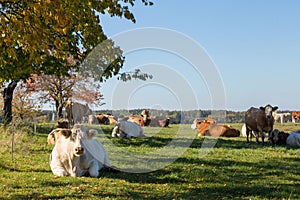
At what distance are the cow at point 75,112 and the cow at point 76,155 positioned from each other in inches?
639

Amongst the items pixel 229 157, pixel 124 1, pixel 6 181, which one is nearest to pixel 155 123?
pixel 229 157

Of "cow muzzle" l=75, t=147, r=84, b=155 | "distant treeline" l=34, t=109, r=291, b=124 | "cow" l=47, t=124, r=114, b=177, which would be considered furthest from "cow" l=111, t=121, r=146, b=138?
"cow muzzle" l=75, t=147, r=84, b=155

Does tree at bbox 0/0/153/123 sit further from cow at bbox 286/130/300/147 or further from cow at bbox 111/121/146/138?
cow at bbox 286/130/300/147

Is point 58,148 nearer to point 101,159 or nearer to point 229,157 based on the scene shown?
point 101,159

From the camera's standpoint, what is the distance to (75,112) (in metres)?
28.6

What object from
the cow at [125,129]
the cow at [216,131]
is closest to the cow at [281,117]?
the cow at [216,131]

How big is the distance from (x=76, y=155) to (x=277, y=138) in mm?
12430

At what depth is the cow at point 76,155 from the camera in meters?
9.52

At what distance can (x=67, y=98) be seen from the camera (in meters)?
36.0

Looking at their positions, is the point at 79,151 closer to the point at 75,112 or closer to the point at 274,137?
the point at 274,137

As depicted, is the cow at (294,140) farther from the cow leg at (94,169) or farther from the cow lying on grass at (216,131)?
the cow leg at (94,169)

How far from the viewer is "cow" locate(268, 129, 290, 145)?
1887 cm

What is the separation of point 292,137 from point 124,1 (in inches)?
447

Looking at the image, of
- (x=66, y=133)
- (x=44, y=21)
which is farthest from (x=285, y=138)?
(x=44, y=21)
